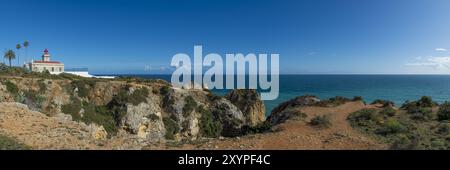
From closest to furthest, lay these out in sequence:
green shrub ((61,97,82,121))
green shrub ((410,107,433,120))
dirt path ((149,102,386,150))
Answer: dirt path ((149,102,386,150)) → green shrub ((410,107,433,120)) → green shrub ((61,97,82,121))

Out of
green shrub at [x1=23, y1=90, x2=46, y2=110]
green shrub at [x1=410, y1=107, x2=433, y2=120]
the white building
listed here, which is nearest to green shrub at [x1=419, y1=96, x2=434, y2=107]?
green shrub at [x1=410, y1=107, x2=433, y2=120]

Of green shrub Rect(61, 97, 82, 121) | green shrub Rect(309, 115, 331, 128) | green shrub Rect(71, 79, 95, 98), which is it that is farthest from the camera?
green shrub Rect(71, 79, 95, 98)

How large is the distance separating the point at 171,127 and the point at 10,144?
23412mm

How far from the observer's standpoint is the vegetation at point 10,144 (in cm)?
1131

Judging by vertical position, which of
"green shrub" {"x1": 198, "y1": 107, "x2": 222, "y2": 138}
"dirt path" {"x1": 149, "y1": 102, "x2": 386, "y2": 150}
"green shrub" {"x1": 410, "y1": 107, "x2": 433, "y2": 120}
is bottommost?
"green shrub" {"x1": 198, "y1": 107, "x2": 222, "y2": 138}

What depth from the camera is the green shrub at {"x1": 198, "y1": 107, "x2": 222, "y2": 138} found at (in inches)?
1507

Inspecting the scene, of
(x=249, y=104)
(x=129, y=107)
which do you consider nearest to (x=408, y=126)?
(x=129, y=107)

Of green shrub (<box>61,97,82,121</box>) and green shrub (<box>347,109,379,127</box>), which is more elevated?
green shrub (<box>347,109,379,127</box>)

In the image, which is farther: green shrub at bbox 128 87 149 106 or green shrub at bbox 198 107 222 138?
green shrub at bbox 198 107 222 138

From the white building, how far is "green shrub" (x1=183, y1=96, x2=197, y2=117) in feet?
112

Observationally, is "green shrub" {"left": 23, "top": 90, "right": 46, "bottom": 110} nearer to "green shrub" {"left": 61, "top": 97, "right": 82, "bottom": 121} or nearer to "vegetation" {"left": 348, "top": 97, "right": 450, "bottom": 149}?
"green shrub" {"left": 61, "top": 97, "right": 82, "bottom": 121}

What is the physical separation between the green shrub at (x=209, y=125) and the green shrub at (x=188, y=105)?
1.07 metres

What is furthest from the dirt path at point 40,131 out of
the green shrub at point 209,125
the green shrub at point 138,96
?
the green shrub at point 209,125
